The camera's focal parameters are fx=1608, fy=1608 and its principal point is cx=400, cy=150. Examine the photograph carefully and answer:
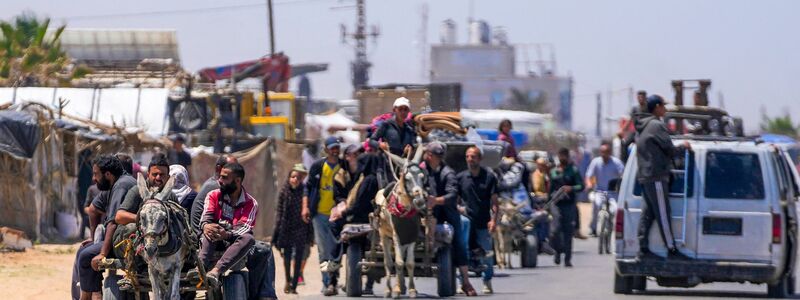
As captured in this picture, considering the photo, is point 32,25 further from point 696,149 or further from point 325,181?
point 696,149

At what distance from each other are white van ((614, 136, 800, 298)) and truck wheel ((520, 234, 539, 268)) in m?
6.45

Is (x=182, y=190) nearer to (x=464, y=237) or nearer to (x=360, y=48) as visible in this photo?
(x=464, y=237)

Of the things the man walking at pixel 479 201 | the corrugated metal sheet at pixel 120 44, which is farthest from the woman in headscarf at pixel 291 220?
the corrugated metal sheet at pixel 120 44

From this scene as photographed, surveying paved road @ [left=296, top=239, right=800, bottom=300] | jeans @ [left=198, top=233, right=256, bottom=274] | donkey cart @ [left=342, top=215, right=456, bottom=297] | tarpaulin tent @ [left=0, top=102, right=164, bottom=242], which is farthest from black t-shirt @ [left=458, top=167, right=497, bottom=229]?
tarpaulin tent @ [left=0, top=102, right=164, bottom=242]

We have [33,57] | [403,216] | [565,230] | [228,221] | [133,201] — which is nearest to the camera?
[133,201]

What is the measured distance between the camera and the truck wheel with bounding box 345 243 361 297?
17.3 metres

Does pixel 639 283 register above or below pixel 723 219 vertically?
below

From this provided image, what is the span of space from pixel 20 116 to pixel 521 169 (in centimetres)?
836

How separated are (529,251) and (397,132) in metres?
6.36

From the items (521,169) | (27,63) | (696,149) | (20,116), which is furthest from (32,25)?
(696,149)

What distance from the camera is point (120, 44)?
44.6 metres

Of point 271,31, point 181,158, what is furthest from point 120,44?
point 181,158

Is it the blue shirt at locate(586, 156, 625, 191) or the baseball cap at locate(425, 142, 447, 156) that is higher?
the baseball cap at locate(425, 142, 447, 156)

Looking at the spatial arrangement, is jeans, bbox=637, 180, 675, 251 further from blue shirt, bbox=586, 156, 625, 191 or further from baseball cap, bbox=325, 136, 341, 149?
blue shirt, bbox=586, 156, 625, 191
